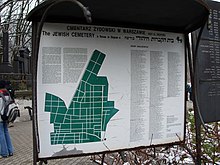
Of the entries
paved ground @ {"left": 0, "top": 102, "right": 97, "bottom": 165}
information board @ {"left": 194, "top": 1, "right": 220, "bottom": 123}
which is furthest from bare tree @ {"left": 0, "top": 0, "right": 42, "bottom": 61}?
information board @ {"left": 194, "top": 1, "right": 220, "bottom": 123}

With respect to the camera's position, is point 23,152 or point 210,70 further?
point 23,152

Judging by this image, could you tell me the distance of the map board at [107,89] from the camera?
116 inches

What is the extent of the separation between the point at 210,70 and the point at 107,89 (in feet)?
4.96

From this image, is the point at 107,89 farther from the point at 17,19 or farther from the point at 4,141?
the point at 17,19

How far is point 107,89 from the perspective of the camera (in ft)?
10.6

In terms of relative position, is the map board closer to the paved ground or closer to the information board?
the information board

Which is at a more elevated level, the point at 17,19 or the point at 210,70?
the point at 17,19

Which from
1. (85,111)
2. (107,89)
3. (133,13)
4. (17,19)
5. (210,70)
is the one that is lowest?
(85,111)

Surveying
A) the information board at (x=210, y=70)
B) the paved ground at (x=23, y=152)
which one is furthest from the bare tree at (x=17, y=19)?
the information board at (x=210, y=70)

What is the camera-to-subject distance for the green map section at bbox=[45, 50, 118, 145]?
299 cm

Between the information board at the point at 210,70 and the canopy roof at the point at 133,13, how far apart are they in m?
0.52

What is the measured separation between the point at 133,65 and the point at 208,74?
1.17m

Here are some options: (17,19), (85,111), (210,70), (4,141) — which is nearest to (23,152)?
(4,141)

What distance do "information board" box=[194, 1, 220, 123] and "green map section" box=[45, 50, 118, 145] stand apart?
1267 millimetres
